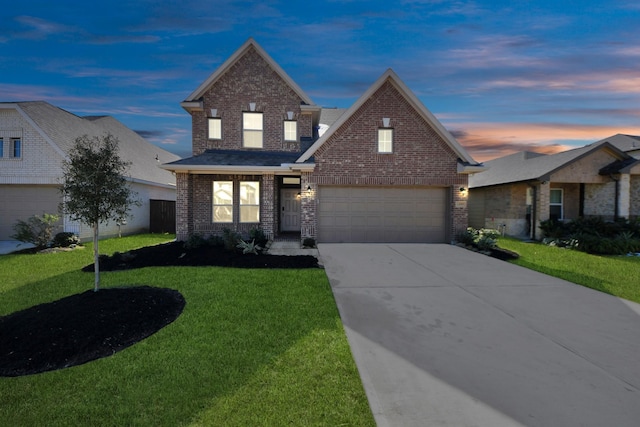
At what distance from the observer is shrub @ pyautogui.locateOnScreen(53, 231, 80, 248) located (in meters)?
12.4

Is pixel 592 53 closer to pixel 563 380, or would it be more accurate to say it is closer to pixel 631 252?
pixel 631 252

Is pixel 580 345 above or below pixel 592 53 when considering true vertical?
below

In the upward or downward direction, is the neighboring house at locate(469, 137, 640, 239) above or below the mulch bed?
above

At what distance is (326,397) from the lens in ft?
9.82

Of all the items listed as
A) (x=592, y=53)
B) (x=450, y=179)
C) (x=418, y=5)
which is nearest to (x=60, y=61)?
(x=418, y=5)

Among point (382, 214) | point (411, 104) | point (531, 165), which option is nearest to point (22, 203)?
point (382, 214)

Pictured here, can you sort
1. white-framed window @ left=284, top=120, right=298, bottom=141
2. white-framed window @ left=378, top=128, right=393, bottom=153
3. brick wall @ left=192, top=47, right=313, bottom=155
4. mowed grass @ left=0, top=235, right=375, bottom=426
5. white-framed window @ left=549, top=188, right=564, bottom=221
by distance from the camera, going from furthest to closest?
white-framed window @ left=549, top=188, right=564, bottom=221 → white-framed window @ left=284, top=120, right=298, bottom=141 → brick wall @ left=192, top=47, right=313, bottom=155 → white-framed window @ left=378, top=128, right=393, bottom=153 → mowed grass @ left=0, top=235, right=375, bottom=426

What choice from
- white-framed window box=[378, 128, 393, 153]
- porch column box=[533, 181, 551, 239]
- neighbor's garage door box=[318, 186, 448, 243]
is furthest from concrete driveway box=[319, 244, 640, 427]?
porch column box=[533, 181, 551, 239]

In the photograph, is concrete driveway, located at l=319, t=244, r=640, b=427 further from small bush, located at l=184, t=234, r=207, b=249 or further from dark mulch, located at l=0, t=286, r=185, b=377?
small bush, located at l=184, t=234, r=207, b=249

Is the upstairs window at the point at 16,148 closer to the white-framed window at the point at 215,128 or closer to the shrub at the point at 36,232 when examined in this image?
the shrub at the point at 36,232

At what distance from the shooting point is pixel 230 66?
13953 mm

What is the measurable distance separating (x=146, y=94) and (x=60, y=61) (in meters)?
4.33

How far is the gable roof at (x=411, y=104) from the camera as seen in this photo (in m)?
12.3

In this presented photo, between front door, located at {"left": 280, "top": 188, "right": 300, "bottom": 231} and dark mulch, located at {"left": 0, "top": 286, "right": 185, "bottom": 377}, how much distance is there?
984 cm
